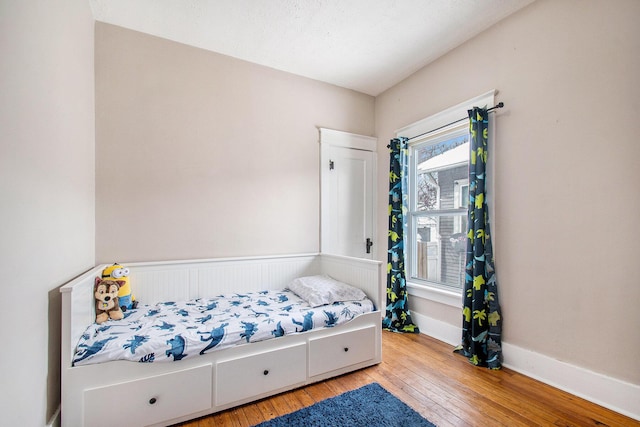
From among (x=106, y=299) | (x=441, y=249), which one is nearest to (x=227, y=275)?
(x=106, y=299)

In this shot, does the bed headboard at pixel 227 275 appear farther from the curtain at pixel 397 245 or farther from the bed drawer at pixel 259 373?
the bed drawer at pixel 259 373

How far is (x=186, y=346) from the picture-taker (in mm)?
1612

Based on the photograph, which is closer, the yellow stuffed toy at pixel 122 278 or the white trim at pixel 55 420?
the white trim at pixel 55 420

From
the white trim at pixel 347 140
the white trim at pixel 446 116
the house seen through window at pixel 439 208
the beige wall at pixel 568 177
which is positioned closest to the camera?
the beige wall at pixel 568 177

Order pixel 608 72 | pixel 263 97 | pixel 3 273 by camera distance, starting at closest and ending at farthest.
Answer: pixel 3 273 → pixel 608 72 → pixel 263 97

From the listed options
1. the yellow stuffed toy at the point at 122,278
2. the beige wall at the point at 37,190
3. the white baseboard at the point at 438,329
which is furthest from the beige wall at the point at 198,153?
the white baseboard at the point at 438,329

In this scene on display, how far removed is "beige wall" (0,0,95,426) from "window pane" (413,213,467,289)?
288cm

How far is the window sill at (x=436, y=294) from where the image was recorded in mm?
2566

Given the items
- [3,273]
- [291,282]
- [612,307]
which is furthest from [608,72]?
[3,273]

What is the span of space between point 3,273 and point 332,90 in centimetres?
305

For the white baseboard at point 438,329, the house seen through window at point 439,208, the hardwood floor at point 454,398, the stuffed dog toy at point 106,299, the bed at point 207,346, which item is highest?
the house seen through window at point 439,208

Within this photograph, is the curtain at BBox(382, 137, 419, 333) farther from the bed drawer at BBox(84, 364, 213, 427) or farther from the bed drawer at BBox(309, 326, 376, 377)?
the bed drawer at BBox(84, 364, 213, 427)

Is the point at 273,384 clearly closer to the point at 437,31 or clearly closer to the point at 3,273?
the point at 3,273

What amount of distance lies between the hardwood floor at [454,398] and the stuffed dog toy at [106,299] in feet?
2.83
